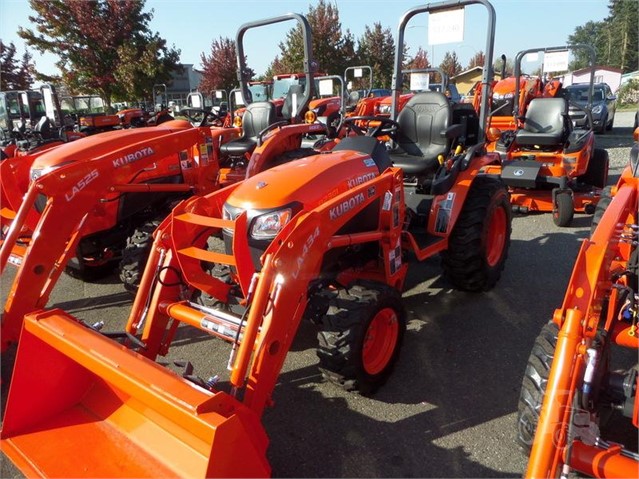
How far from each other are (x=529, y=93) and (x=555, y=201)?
5655mm

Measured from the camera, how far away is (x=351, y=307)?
8.71ft

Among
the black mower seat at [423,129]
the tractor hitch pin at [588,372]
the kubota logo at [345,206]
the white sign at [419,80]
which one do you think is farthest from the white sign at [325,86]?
the tractor hitch pin at [588,372]

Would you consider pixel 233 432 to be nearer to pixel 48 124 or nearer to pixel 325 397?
pixel 325 397

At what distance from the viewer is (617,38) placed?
136 feet

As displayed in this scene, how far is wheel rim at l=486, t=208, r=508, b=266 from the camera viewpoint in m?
4.38

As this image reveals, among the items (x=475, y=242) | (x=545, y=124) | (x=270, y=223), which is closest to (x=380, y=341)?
(x=270, y=223)

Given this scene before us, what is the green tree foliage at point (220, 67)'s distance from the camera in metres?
30.6

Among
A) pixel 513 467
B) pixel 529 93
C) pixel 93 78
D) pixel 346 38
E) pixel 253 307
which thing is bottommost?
pixel 513 467

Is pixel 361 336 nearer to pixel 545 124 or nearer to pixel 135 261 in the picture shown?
pixel 135 261

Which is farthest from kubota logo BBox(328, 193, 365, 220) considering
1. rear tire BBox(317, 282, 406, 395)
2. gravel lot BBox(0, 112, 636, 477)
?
gravel lot BBox(0, 112, 636, 477)

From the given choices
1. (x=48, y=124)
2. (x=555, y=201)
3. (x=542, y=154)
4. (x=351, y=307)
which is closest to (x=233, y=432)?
(x=351, y=307)

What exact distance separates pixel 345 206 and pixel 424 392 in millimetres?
1201

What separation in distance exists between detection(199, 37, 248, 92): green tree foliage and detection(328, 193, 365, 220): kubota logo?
97.3 feet

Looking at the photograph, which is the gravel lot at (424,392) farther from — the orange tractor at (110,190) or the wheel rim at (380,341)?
the orange tractor at (110,190)
